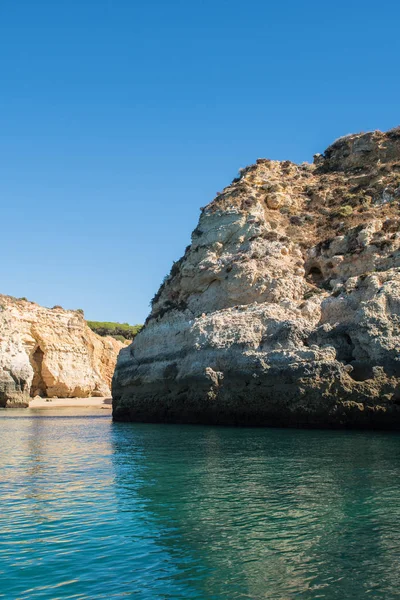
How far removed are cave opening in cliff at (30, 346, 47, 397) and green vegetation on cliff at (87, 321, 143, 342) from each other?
88.2 ft

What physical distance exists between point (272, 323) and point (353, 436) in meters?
6.27

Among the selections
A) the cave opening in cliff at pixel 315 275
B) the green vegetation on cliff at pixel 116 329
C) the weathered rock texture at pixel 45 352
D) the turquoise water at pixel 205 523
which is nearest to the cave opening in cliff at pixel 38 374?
the weathered rock texture at pixel 45 352

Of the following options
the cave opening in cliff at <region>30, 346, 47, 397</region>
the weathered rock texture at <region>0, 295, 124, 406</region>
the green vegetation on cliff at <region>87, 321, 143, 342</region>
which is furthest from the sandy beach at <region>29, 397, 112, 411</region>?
the green vegetation on cliff at <region>87, 321, 143, 342</region>

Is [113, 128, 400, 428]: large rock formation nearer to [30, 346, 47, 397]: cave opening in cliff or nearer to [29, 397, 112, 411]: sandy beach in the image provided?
[29, 397, 112, 411]: sandy beach

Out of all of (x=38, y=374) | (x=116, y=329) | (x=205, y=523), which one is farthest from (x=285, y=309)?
(x=116, y=329)

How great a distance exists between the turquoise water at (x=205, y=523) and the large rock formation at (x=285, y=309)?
4.43 m

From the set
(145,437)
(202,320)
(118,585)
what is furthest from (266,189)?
(118,585)

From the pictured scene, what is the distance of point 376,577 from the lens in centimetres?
747

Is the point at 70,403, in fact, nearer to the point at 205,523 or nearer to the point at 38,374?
the point at 38,374

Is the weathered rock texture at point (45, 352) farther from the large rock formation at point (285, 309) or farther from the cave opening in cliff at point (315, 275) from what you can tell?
the cave opening in cliff at point (315, 275)

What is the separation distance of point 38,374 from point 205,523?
174 ft

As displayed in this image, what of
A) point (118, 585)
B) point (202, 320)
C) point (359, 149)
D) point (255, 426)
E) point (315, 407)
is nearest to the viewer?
point (118, 585)

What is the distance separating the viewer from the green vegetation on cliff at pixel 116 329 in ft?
306

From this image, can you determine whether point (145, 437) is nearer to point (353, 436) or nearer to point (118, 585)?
point (353, 436)
